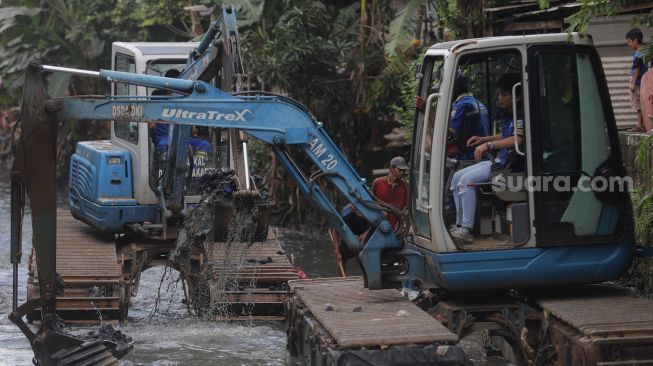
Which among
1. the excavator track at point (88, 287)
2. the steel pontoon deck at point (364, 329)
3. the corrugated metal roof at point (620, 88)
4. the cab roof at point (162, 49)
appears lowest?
the excavator track at point (88, 287)

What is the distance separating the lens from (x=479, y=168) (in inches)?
347

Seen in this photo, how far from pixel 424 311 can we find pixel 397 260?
0.71 meters

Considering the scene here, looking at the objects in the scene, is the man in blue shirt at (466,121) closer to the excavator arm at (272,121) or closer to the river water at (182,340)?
the excavator arm at (272,121)

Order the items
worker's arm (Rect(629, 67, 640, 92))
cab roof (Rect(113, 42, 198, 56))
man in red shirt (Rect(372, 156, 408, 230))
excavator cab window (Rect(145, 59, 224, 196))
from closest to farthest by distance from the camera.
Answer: man in red shirt (Rect(372, 156, 408, 230)) < worker's arm (Rect(629, 67, 640, 92)) < excavator cab window (Rect(145, 59, 224, 196)) < cab roof (Rect(113, 42, 198, 56))

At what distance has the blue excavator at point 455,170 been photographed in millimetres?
8508

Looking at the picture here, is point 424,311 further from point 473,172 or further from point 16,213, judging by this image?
point 16,213

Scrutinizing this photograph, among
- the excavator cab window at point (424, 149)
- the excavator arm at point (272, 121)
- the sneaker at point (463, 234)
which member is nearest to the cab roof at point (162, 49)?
the excavator arm at point (272, 121)

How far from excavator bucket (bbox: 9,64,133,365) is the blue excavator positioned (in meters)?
0.01

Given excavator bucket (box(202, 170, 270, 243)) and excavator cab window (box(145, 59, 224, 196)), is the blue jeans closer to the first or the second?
excavator bucket (box(202, 170, 270, 243))

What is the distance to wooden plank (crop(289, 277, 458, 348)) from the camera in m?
7.59

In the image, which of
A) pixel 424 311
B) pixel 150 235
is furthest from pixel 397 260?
pixel 150 235

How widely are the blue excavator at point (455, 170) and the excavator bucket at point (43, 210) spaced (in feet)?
0.03

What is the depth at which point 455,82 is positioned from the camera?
8555 mm

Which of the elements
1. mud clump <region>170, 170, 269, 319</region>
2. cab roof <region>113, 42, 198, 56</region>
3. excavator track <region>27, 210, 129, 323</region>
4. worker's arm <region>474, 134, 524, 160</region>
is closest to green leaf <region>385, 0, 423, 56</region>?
cab roof <region>113, 42, 198, 56</region>
